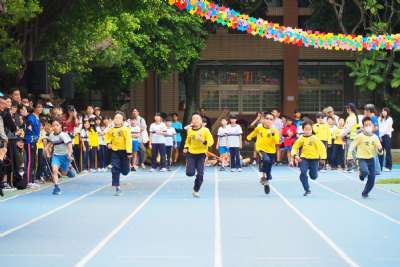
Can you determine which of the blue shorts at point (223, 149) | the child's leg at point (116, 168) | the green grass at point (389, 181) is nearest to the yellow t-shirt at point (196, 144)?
the child's leg at point (116, 168)

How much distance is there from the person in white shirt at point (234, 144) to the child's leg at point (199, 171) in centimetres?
1070

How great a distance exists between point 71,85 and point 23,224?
1255 centimetres

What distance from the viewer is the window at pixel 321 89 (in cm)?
5072

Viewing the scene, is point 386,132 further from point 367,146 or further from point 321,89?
point 321,89

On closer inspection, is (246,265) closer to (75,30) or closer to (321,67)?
(75,30)

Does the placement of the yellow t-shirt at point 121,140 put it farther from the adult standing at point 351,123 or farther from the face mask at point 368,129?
the adult standing at point 351,123

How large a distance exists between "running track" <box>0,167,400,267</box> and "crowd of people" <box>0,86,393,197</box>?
2.23ft

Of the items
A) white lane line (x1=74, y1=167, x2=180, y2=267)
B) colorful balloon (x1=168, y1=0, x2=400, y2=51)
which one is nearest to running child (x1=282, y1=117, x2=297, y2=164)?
colorful balloon (x1=168, y1=0, x2=400, y2=51)

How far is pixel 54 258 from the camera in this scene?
36.7 feet

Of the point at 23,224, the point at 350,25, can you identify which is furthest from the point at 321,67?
the point at 23,224

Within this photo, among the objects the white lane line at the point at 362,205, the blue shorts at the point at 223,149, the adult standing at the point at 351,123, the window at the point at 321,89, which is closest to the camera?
the white lane line at the point at 362,205

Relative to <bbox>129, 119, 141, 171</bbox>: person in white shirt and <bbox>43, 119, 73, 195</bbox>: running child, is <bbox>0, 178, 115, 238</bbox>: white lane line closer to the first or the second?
<bbox>43, 119, 73, 195</bbox>: running child

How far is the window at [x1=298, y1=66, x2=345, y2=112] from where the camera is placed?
50719mm

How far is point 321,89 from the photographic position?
50.7 m
